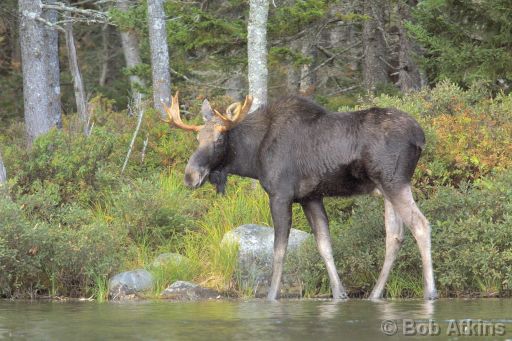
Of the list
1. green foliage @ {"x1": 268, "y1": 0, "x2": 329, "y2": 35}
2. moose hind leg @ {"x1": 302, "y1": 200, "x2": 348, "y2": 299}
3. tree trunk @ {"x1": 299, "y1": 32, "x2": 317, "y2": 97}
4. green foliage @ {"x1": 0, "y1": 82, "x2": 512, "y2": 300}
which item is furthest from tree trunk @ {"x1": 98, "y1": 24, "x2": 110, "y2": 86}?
moose hind leg @ {"x1": 302, "y1": 200, "x2": 348, "y2": 299}

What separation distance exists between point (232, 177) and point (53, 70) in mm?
6321

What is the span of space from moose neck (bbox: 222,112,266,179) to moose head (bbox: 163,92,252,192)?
A: 3.7 inches

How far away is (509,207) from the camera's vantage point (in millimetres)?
13367

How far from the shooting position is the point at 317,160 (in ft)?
43.5

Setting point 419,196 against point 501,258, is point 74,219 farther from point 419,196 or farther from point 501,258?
point 501,258

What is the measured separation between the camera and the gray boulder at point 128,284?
13.8 meters

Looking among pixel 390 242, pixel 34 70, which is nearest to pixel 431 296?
pixel 390 242

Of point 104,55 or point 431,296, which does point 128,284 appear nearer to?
point 431,296

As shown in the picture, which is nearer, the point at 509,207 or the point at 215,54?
the point at 509,207

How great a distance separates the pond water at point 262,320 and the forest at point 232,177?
1255mm

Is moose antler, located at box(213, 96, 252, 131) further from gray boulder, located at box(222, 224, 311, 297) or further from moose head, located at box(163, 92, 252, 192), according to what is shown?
gray boulder, located at box(222, 224, 311, 297)

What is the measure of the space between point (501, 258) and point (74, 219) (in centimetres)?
594

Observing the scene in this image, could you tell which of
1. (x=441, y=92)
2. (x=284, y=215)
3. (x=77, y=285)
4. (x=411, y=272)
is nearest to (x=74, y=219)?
(x=77, y=285)

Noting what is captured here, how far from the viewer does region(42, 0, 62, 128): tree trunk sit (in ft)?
67.7
